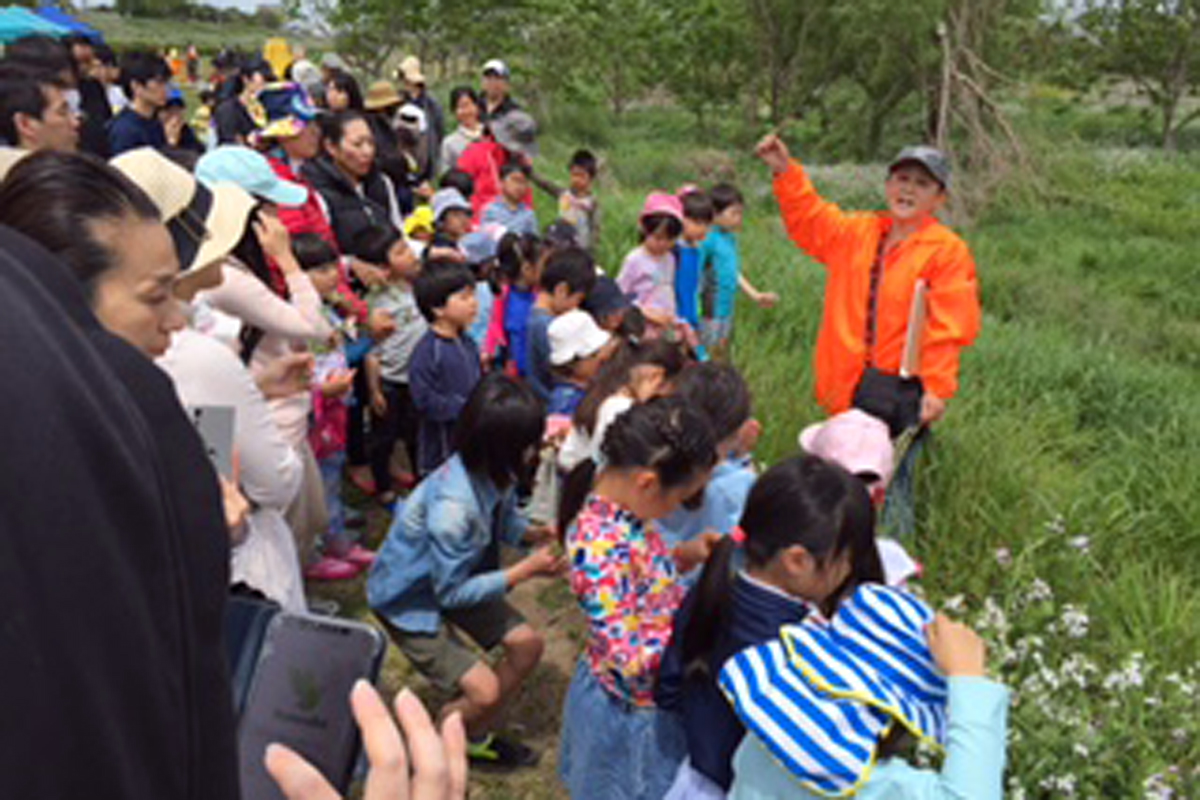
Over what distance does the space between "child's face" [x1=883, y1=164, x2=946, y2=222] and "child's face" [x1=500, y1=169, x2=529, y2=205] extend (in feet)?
9.30

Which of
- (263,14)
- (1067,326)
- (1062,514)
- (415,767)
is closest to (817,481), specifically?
(415,767)

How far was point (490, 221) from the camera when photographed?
18.4 ft

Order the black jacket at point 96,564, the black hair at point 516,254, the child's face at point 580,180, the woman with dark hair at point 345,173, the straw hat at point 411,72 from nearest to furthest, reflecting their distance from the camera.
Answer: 1. the black jacket at point 96,564
2. the woman with dark hair at point 345,173
3. the black hair at point 516,254
4. the child's face at point 580,180
5. the straw hat at point 411,72

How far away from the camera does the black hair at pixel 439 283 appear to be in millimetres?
3592

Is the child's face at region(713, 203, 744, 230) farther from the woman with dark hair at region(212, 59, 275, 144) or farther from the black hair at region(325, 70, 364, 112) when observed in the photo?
the woman with dark hair at region(212, 59, 275, 144)

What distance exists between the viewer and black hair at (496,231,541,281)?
4512 mm

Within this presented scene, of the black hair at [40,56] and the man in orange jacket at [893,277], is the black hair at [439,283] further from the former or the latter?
the black hair at [40,56]

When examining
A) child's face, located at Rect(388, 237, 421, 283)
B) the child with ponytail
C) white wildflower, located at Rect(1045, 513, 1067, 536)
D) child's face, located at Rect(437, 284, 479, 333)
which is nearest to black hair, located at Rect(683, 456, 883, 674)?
the child with ponytail

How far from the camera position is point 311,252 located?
354 centimetres

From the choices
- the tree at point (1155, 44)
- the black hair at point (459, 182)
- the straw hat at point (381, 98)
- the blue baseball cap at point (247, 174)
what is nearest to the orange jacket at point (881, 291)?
the blue baseball cap at point (247, 174)

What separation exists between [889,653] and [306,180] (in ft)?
11.9

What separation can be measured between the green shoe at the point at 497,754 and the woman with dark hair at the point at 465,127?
15.6 feet

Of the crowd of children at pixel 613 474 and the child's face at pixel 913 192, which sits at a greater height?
the child's face at pixel 913 192

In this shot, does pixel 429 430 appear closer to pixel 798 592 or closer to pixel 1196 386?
pixel 798 592
